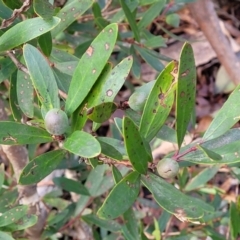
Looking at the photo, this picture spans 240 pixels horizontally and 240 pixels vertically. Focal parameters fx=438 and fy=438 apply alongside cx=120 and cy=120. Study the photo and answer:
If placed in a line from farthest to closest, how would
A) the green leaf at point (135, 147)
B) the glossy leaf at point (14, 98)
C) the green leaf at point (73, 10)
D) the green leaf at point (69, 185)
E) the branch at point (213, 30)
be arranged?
the branch at point (213, 30) < the green leaf at point (69, 185) < the glossy leaf at point (14, 98) < the green leaf at point (73, 10) < the green leaf at point (135, 147)

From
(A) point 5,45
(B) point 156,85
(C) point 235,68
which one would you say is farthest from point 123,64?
(C) point 235,68

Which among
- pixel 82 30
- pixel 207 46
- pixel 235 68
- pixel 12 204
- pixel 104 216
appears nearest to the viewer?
pixel 104 216

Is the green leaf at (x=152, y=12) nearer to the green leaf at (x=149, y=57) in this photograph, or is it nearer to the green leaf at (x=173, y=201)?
the green leaf at (x=149, y=57)

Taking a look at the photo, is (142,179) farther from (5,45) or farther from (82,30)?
(82,30)

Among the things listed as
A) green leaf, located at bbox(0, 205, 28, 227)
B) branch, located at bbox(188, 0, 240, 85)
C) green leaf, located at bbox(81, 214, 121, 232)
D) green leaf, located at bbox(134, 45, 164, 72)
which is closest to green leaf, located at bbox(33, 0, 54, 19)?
green leaf, located at bbox(0, 205, 28, 227)

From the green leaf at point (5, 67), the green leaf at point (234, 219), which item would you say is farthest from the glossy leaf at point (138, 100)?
the green leaf at point (234, 219)

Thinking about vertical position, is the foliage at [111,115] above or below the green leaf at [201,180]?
above
